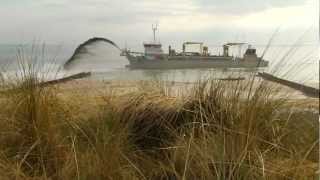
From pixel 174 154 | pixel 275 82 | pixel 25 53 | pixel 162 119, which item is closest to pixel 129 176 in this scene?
pixel 174 154

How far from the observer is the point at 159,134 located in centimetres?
376

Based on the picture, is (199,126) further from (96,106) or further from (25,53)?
(25,53)

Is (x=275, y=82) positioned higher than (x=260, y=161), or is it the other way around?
(x=275, y=82)

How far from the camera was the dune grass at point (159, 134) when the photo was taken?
9.61 ft

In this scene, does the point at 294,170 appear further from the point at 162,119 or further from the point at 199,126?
the point at 162,119

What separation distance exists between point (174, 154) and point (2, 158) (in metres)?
1.02

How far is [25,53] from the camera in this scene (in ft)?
13.9

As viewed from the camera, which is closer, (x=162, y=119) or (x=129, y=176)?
(x=129, y=176)

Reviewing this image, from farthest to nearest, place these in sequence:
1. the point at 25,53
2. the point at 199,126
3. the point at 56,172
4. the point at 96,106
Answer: the point at 25,53 → the point at 96,106 → the point at 199,126 → the point at 56,172

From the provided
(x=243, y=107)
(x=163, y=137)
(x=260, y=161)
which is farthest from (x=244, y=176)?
(x=163, y=137)

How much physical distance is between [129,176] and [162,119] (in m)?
0.87

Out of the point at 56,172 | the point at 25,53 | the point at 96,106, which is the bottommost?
the point at 56,172

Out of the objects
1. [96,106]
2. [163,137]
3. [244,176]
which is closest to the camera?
[244,176]

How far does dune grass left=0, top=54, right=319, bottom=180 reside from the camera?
9.61 feet
